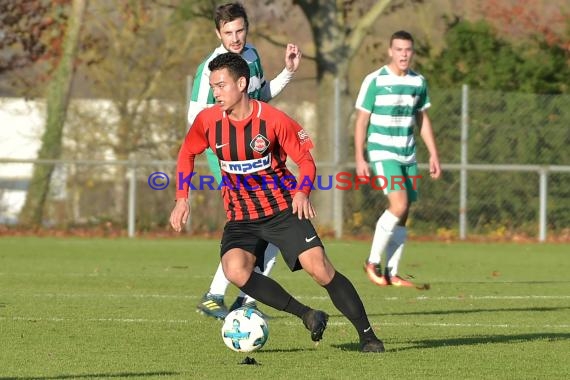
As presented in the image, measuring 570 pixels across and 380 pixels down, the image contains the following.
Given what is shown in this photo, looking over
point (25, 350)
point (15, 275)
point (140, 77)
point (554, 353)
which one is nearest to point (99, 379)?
point (25, 350)

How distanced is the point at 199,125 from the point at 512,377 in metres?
2.19

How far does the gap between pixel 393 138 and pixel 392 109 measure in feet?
0.85

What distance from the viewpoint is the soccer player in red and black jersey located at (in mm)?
7074

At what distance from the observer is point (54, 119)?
2153 centimetres

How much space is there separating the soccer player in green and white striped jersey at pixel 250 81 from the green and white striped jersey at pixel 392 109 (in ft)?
8.87

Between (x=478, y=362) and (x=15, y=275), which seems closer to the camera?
(x=478, y=362)

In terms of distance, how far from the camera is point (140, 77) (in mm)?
29266

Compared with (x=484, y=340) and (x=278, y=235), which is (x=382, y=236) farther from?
(x=278, y=235)

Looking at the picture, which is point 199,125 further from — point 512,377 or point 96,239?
point 96,239

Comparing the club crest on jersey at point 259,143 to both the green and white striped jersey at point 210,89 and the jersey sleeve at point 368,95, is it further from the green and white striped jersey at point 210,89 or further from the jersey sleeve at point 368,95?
the jersey sleeve at point 368,95

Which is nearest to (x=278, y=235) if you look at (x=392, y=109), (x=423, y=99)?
(x=392, y=109)

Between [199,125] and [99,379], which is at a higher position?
[199,125]

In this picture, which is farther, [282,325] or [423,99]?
[423,99]

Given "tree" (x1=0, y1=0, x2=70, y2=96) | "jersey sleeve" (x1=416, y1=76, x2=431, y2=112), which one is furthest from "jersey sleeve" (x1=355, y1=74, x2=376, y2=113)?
"tree" (x1=0, y1=0, x2=70, y2=96)
